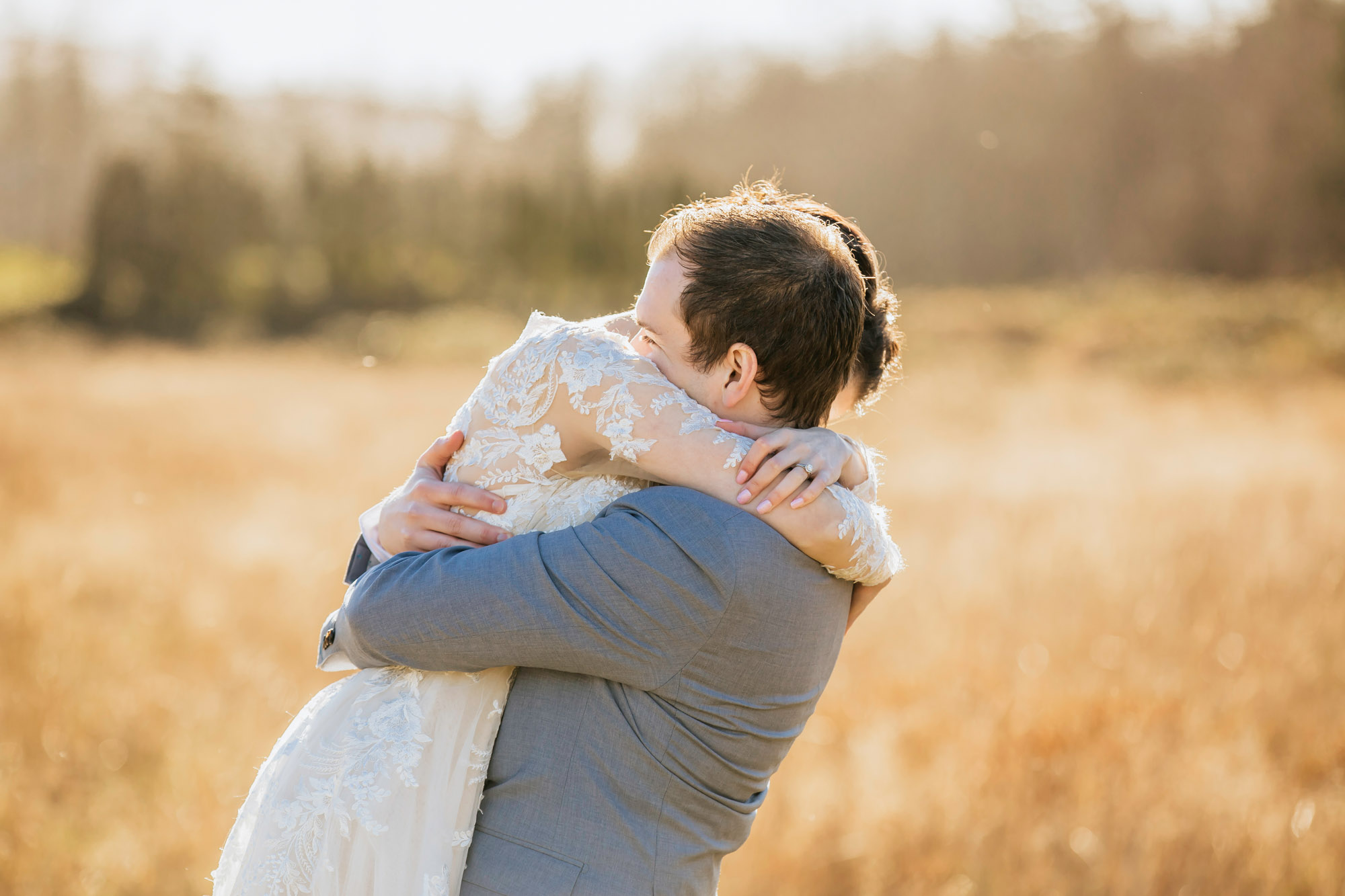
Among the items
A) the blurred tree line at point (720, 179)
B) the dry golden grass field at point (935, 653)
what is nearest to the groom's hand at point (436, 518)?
the dry golden grass field at point (935, 653)

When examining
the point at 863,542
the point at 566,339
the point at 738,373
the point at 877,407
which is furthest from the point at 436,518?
the point at 877,407

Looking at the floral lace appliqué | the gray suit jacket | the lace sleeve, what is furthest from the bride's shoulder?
the floral lace appliqué

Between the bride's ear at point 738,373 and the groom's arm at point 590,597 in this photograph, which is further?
the bride's ear at point 738,373

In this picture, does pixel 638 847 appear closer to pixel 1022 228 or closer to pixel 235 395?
pixel 235 395

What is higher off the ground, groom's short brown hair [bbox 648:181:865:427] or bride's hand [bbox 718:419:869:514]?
groom's short brown hair [bbox 648:181:865:427]

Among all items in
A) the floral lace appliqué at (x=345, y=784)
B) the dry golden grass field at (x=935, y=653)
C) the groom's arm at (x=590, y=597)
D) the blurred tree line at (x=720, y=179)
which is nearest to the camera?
the groom's arm at (x=590, y=597)

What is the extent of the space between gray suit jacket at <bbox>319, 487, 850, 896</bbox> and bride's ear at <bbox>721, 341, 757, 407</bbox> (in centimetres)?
18

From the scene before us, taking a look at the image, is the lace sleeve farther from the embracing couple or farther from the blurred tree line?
the blurred tree line

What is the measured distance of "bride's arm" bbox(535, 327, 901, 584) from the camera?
4.42ft

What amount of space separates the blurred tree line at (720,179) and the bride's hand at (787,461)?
19.5 m

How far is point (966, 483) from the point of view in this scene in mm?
10180

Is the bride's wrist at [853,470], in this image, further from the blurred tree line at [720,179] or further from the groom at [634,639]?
the blurred tree line at [720,179]

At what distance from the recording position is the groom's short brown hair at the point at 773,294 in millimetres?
1374

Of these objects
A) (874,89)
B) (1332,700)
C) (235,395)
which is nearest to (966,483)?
(1332,700)
